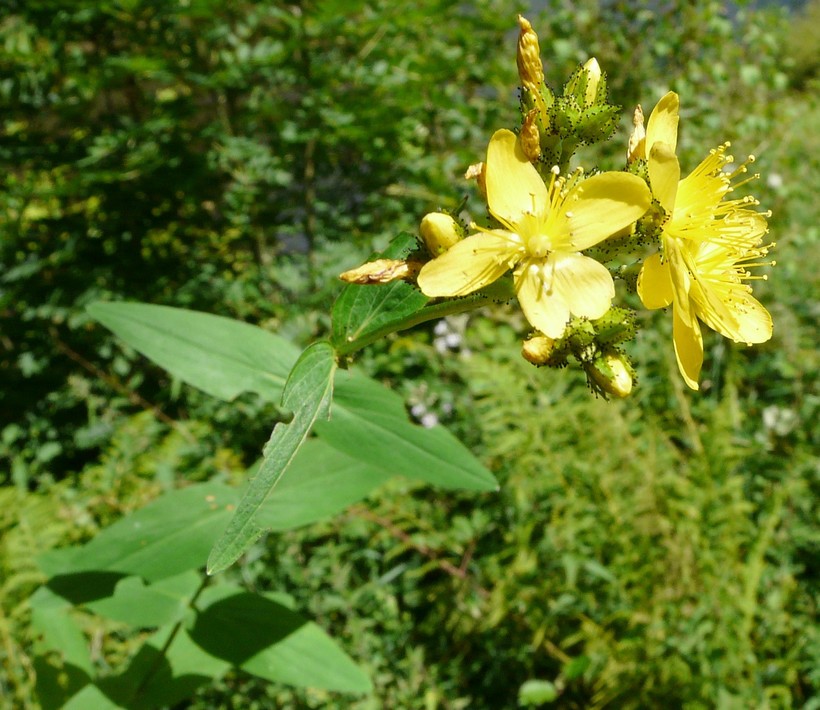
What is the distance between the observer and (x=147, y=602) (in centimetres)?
164

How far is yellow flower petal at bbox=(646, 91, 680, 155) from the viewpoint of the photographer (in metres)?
1.31

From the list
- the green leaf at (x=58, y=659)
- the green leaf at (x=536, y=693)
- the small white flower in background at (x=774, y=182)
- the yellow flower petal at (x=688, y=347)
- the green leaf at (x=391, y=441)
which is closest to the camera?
the yellow flower petal at (x=688, y=347)

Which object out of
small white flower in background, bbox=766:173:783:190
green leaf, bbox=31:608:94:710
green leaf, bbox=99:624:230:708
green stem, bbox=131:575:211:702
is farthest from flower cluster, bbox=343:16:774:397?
small white flower in background, bbox=766:173:783:190

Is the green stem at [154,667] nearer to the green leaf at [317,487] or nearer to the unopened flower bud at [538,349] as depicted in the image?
the green leaf at [317,487]

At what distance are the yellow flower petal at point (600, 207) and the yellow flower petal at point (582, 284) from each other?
32 millimetres

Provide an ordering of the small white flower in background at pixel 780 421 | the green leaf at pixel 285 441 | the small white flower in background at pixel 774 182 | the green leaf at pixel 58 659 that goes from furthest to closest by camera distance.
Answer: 1. the small white flower in background at pixel 774 182
2. the small white flower in background at pixel 780 421
3. the green leaf at pixel 58 659
4. the green leaf at pixel 285 441

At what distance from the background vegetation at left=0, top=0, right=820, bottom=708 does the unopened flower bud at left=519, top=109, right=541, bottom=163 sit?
134 centimetres

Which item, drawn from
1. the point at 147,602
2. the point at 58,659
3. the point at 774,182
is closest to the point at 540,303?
the point at 147,602

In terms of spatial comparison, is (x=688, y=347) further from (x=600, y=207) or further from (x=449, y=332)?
(x=449, y=332)

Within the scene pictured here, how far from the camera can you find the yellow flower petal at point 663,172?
118cm

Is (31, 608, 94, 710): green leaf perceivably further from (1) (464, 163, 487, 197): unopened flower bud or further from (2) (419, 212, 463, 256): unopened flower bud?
(1) (464, 163, 487, 197): unopened flower bud

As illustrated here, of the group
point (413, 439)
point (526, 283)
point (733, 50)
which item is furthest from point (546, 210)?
point (733, 50)

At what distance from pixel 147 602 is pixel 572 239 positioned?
4.19ft

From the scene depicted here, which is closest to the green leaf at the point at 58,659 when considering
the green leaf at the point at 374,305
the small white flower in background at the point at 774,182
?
the green leaf at the point at 374,305
